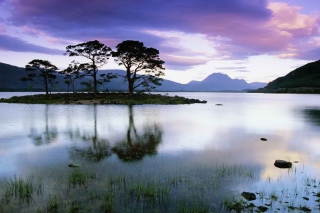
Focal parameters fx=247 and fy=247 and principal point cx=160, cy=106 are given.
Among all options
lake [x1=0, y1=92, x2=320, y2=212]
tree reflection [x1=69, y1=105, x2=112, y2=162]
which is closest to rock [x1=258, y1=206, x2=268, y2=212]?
lake [x1=0, y1=92, x2=320, y2=212]

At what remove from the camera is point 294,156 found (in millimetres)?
20062

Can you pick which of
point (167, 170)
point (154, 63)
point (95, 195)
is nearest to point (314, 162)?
point (167, 170)

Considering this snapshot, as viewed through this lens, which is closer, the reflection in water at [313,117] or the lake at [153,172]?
the lake at [153,172]

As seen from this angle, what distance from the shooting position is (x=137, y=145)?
22.8 metres

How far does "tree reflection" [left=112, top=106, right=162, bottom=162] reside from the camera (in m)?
19.2

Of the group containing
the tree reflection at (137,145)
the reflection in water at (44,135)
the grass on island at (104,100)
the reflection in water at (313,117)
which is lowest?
the reflection in water at (313,117)

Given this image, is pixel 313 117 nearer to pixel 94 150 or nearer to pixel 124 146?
pixel 124 146

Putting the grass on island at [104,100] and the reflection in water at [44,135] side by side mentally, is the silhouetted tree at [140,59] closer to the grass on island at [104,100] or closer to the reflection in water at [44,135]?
the grass on island at [104,100]

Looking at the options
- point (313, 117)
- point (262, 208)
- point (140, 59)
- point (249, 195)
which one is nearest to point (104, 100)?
point (140, 59)

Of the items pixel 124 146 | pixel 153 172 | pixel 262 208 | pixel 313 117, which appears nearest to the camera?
pixel 262 208

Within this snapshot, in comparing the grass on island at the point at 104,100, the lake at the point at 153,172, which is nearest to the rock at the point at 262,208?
the lake at the point at 153,172

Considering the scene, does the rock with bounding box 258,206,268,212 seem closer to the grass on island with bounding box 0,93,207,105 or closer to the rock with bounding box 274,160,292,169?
the rock with bounding box 274,160,292,169

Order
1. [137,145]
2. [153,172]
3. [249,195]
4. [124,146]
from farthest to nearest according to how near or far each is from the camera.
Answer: [137,145] → [124,146] → [153,172] → [249,195]

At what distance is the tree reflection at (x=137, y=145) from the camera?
63.0 ft
